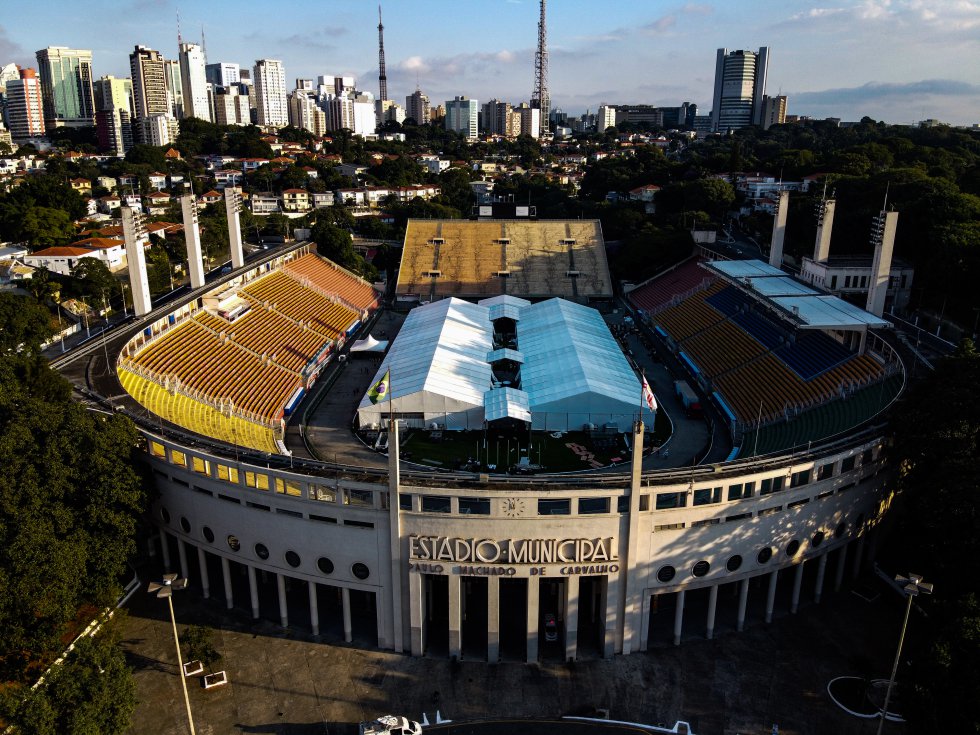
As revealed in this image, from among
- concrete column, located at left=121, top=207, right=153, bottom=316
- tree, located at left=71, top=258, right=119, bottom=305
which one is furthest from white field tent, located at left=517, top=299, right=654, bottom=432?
tree, located at left=71, top=258, right=119, bottom=305

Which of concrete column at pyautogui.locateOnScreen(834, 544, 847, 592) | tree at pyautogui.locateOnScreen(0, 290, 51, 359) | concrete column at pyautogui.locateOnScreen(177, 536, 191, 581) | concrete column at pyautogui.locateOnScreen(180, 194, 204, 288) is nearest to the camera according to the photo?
concrete column at pyautogui.locateOnScreen(834, 544, 847, 592)

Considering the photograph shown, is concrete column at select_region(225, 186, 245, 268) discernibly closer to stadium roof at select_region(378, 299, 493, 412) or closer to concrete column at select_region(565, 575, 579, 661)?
stadium roof at select_region(378, 299, 493, 412)

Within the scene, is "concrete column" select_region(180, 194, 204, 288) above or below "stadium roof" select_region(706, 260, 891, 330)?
above

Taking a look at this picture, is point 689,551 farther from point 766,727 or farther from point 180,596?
point 180,596

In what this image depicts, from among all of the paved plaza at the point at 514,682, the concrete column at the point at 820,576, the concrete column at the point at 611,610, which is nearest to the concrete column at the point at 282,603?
the paved plaza at the point at 514,682

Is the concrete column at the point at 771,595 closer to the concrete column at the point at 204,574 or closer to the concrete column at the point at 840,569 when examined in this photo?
the concrete column at the point at 840,569

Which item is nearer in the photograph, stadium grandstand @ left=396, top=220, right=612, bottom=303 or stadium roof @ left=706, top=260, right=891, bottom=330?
stadium roof @ left=706, top=260, right=891, bottom=330
